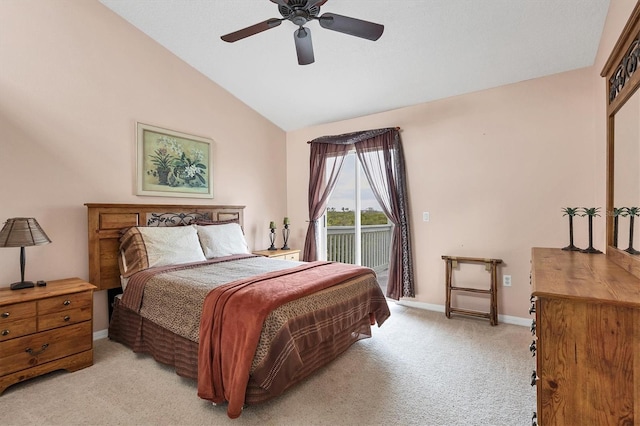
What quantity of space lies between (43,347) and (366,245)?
3.64m

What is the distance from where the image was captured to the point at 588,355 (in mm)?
1091

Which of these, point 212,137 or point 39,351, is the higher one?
point 212,137

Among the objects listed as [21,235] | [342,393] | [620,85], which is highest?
[620,85]

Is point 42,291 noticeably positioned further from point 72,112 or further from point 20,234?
point 72,112

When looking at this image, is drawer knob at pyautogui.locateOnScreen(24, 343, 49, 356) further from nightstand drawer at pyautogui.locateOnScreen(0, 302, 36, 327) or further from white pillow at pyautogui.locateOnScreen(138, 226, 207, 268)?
white pillow at pyautogui.locateOnScreen(138, 226, 207, 268)

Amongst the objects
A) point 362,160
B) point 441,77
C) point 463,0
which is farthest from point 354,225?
point 463,0

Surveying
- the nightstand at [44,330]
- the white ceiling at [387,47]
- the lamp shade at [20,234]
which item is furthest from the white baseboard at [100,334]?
the white ceiling at [387,47]

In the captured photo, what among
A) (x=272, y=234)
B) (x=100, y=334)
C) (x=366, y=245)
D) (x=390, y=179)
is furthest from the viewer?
(x=272, y=234)

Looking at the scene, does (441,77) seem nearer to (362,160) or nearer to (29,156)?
(362,160)

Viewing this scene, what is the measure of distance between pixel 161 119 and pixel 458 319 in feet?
13.4

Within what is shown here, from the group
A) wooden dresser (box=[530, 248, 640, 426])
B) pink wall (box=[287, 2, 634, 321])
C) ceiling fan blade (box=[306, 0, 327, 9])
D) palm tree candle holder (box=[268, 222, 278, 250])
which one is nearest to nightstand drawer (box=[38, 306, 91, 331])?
palm tree candle holder (box=[268, 222, 278, 250])

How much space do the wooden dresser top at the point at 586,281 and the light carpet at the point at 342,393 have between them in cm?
93

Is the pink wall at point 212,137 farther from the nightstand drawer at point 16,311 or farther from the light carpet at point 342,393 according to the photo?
the light carpet at point 342,393

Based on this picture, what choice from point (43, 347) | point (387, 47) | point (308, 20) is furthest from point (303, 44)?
point (43, 347)
